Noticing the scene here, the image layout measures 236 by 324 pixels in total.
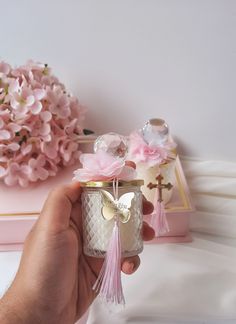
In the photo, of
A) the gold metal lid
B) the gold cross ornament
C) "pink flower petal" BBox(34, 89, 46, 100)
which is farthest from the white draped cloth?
"pink flower petal" BBox(34, 89, 46, 100)

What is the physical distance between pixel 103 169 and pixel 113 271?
0.16 meters

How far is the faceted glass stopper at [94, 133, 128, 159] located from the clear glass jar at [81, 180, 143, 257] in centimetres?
6

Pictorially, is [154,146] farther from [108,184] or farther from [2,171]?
[2,171]

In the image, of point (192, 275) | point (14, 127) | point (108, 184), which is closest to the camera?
point (108, 184)

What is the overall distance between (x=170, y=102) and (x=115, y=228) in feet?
2.04

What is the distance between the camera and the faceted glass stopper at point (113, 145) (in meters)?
0.72

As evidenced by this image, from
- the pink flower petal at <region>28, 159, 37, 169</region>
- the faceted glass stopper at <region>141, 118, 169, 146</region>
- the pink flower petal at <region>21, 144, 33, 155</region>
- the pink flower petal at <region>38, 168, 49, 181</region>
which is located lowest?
the pink flower petal at <region>38, 168, 49, 181</region>

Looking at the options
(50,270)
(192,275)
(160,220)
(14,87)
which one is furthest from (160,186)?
(14,87)

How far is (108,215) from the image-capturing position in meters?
0.69

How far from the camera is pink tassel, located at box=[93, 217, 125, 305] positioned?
68 centimetres

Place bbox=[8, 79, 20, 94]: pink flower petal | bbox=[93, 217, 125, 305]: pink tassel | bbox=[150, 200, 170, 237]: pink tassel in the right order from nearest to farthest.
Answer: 1. bbox=[93, 217, 125, 305]: pink tassel
2. bbox=[150, 200, 170, 237]: pink tassel
3. bbox=[8, 79, 20, 94]: pink flower petal

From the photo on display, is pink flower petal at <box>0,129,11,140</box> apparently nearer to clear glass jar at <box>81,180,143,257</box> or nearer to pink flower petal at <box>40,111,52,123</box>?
pink flower petal at <box>40,111,52,123</box>

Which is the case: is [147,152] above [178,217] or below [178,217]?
above

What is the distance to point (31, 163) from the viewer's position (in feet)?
3.30
